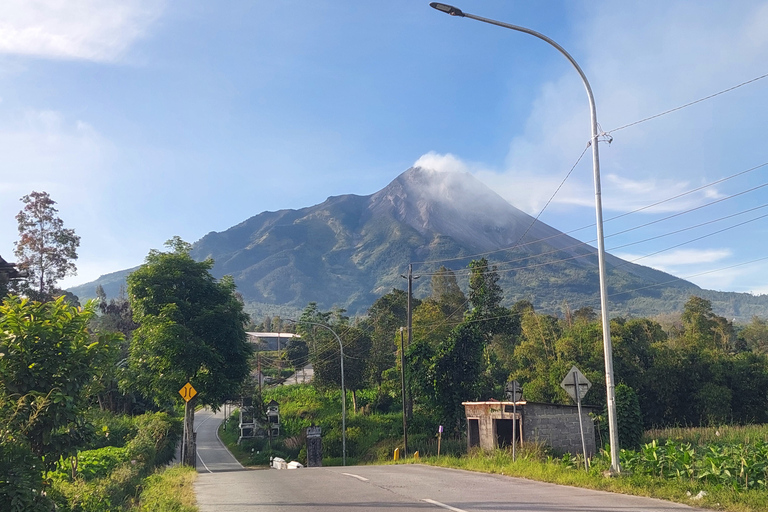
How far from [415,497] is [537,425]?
757 inches

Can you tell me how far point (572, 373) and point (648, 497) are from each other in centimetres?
480

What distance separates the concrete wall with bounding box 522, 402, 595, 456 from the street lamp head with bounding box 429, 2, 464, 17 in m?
20.9

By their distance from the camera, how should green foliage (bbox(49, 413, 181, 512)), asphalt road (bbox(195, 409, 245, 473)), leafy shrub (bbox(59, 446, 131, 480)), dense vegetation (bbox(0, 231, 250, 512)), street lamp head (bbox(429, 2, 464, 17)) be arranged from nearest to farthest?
1. dense vegetation (bbox(0, 231, 250, 512))
2. street lamp head (bbox(429, 2, 464, 17))
3. green foliage (bbox(49, 413, 181, 512))
4. leafy shrub (bbox(59, 446, 131, 480))
5. asphalt road (bbox(195, 409, 245, 473))

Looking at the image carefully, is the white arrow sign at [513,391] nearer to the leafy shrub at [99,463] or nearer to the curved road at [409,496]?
the curved road at [409,496]

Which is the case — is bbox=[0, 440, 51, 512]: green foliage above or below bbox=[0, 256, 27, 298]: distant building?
below

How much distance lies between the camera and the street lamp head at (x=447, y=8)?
12320mm

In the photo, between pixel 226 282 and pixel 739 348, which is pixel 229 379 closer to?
pixel 226 282

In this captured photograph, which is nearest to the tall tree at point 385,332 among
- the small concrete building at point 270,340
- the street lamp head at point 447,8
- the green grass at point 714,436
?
the green grass at point 714,436

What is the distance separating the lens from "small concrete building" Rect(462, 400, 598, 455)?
29219 millimetres

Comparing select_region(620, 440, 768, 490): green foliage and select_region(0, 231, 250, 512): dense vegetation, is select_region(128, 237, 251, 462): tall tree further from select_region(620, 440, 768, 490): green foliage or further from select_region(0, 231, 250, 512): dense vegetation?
select_region(620, 440, 768, 490): green foliage

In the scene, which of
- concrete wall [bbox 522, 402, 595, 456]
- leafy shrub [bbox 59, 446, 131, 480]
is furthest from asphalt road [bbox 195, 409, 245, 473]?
concrete wall [bbox 522, 402, 595, 456]

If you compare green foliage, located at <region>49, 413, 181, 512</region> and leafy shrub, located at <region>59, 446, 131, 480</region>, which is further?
leafy shrub, located at <region>59, 446, 131, 480</region>

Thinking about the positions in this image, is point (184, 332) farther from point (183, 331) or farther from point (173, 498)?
point (173, 498)

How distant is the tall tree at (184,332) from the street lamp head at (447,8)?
20.4 metres
